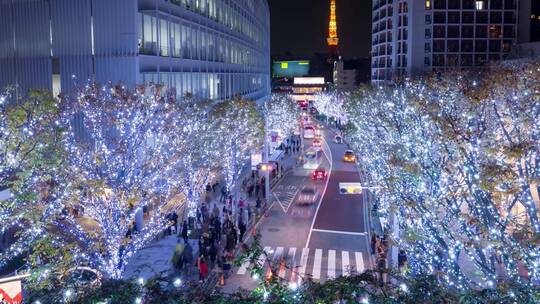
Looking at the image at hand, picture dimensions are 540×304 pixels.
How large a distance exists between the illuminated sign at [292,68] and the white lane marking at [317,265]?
489 ft

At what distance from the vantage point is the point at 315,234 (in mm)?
26469

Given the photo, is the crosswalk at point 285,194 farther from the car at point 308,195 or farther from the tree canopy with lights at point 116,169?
the tree canopy with lights at point 116,169

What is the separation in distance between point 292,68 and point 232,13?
393 ft

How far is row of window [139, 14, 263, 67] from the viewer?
29.5 metres

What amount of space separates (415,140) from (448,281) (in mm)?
5237

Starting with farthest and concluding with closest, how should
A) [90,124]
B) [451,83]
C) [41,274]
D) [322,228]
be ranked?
[322,228] → [451,83] → [90,124] → [41,274]

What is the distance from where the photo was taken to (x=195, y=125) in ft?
81.3

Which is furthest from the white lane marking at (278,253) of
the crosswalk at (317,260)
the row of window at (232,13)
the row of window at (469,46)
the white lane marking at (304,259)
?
the row of window at (469,46)

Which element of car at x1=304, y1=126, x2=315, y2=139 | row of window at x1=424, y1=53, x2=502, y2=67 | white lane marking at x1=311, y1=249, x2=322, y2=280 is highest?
row of window at x1=424, y1=53, x2=502, y2=67

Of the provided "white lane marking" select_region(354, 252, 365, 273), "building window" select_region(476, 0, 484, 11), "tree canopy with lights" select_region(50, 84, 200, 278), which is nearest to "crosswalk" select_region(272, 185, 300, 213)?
"white lane marking" select_region(354, 252, 365, 273)

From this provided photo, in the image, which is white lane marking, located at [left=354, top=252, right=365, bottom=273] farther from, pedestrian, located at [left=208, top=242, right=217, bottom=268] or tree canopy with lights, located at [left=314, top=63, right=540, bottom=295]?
tree canopy with lights, located at [left=314, top=63, right=540, bottom=295]

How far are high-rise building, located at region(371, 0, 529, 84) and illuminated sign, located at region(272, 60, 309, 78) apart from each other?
8277 cm

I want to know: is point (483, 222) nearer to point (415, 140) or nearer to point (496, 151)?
point (496, 151)

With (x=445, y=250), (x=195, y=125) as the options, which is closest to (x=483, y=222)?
(x=445, y=250)
